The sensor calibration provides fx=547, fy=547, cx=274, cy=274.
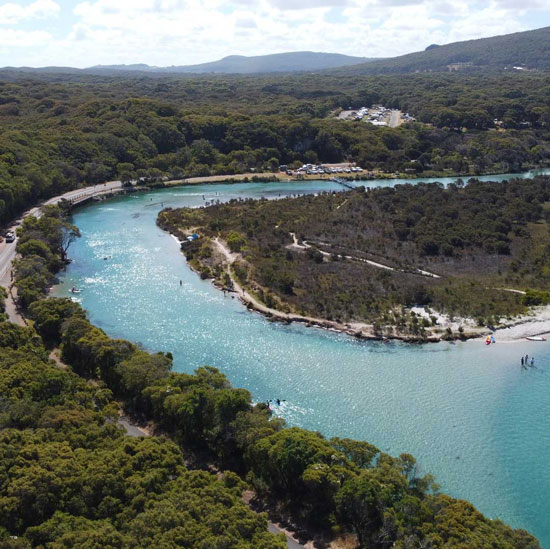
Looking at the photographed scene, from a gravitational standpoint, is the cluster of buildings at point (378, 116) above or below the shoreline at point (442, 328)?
above

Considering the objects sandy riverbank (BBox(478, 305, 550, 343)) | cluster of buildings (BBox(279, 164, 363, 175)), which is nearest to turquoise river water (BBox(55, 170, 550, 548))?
sandy riverbank (BBox(478, 305, 550, 343))

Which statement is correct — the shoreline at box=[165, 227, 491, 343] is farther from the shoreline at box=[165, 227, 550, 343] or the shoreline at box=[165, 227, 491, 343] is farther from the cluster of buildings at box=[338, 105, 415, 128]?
the cluster of buildings at box=[338, 105, 415, 128]

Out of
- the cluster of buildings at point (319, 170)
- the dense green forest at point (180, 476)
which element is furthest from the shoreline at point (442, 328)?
the cluster of buildings at point (319, 170)

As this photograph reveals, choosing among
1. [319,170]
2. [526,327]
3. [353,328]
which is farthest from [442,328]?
[319,170]

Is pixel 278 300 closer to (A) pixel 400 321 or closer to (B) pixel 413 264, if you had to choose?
(A) pixel 400 321

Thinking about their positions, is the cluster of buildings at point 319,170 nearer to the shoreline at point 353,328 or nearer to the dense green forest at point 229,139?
the dense green forest at point 229,139

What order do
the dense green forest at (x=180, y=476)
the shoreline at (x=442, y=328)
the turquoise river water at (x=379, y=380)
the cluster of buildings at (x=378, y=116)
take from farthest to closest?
1. the cluster of buildings at (x=378, y=116)
2. the shoreline at (x=442, y=328)
3. the turquoise river water at (x=379, y=380)
4. the dense green forest at (x=180, y=476)

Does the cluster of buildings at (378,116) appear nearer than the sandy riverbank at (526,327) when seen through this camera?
No
